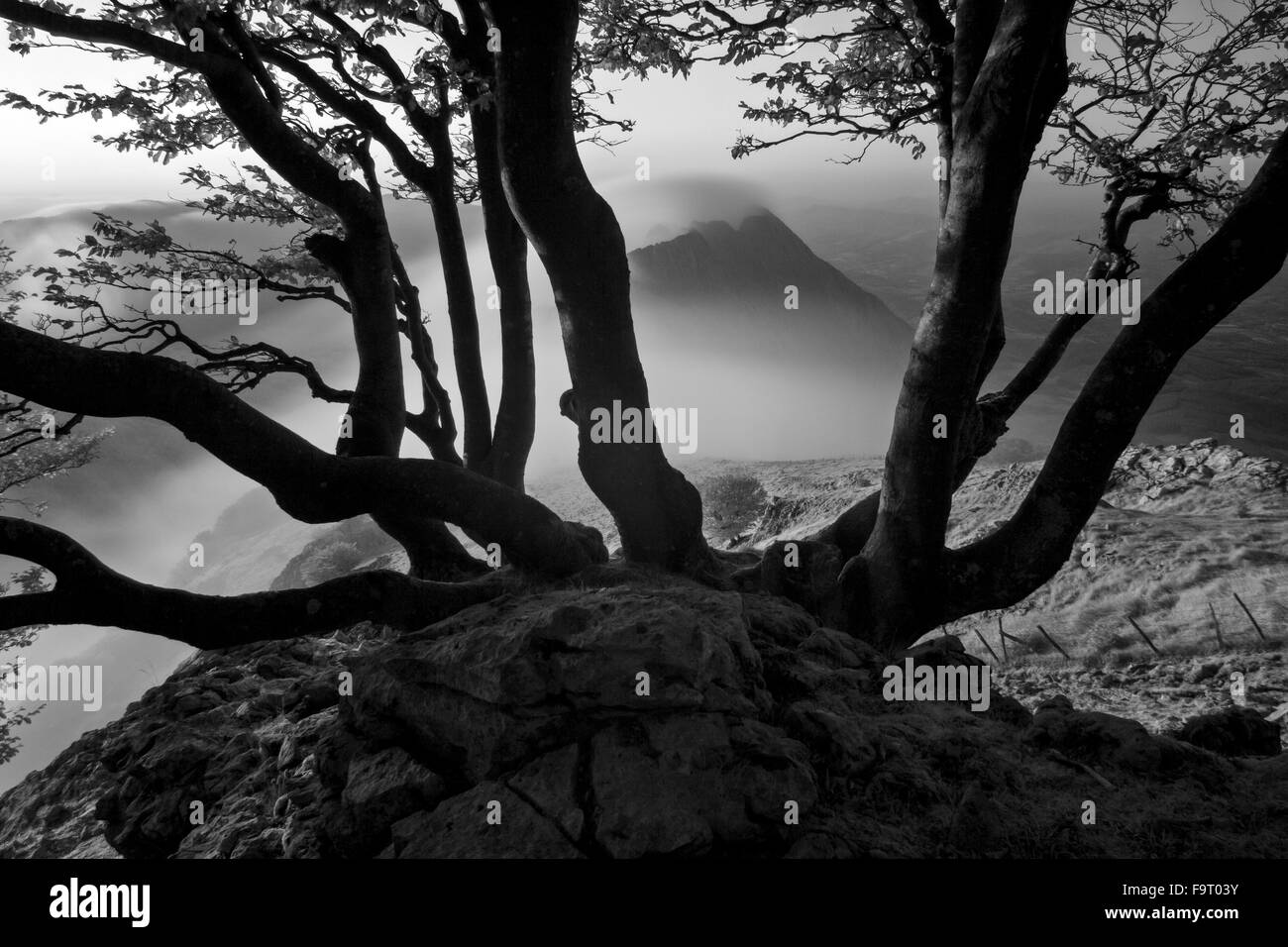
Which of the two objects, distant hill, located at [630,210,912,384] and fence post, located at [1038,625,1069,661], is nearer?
fence post, located at [1038,625,1069,661]

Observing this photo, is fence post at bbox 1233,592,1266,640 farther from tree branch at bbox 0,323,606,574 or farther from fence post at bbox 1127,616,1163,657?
tree branch at bbox 0,323,606,574

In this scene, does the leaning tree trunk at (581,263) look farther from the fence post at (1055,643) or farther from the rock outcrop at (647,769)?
the fence post at (1055,643)

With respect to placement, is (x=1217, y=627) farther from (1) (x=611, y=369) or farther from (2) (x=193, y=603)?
(2) (x=193, y=603)

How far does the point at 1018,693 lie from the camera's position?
1121 cm

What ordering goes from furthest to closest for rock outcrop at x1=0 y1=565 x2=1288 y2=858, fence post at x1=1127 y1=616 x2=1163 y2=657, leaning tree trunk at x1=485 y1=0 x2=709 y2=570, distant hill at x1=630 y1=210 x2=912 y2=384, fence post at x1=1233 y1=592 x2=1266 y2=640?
distant hill at x1=630 y1=210 x2=912 y2=384, fence post at x1=1127 y1=616 x2=1163 y2=657, fence post at x1=1233 y1=592 x2=1266 y2=640, leaning tree trunk at x1=485 y1=0 x2=709 y2=570, rock outcrop at x1=0 y1=565 x2=1288 y2=858

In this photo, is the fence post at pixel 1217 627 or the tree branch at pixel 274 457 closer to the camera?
the tree branch at pixel 274 457

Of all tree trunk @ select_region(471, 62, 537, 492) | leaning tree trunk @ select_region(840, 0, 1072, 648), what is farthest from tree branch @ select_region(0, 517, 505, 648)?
leaning tree trunk @ select_region(840, 0, 1072, 648)

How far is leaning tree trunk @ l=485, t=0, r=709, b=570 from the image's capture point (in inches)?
159

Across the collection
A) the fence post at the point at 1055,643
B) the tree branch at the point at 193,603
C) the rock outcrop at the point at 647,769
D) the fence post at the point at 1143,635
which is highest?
the tree branch at the point at 193,603

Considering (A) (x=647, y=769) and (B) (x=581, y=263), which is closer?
(A) (x=647, y=769)

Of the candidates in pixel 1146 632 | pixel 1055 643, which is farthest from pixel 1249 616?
pixel 1055 643

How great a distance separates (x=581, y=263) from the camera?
16.4ft

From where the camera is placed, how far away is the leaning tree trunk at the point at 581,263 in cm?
404

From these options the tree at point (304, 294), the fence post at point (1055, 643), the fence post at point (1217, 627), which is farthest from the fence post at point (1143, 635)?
the tree at point (304, 294)
